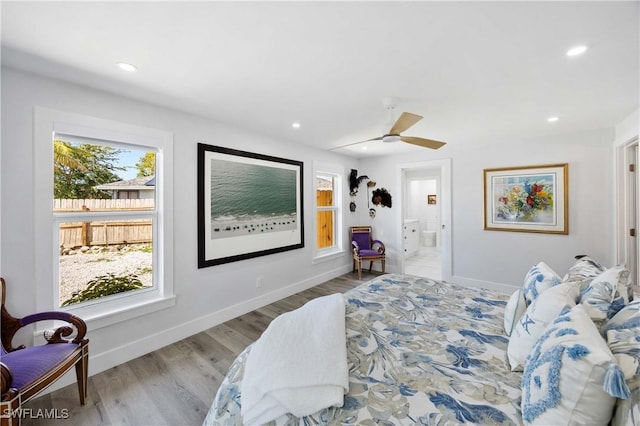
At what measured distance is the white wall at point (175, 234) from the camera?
6.05 feet

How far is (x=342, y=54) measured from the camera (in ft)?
5.51

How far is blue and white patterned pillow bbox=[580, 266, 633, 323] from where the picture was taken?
121 centimetres

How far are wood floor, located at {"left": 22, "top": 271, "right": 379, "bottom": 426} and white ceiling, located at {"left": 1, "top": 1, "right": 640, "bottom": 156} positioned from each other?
7.85ft

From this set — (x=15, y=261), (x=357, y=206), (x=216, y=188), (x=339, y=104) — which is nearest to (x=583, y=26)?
(x=339, y=104)

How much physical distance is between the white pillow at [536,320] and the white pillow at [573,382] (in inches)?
9.0

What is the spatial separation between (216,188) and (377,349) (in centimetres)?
247

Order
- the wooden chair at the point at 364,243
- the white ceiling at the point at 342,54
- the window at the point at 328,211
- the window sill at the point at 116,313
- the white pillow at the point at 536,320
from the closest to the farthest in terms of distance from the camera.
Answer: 1. the white pillow at the point at 536,320
2. the white ceiling at the point at 342,54
3. the window sill at the point at 116,313
4. the window at the point at 328,211
5. the wooden chair at the point at 364,243

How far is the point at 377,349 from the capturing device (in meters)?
1.37

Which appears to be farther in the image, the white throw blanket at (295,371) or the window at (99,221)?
the window at (99,221)

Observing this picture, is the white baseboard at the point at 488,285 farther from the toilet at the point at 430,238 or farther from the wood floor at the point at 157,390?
the toilet at the point at 430,238

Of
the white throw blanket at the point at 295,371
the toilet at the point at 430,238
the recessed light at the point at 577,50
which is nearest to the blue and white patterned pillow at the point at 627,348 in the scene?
the white throw blanket at the point at 295,371

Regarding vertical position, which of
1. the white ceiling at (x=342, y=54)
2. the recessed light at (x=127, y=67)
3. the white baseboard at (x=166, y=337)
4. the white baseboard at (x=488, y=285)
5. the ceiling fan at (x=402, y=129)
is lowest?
the white baseboard at (x=166, y=337)

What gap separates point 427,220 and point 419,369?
788 centimetres

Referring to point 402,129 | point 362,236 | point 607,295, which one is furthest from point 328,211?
point 607,295
